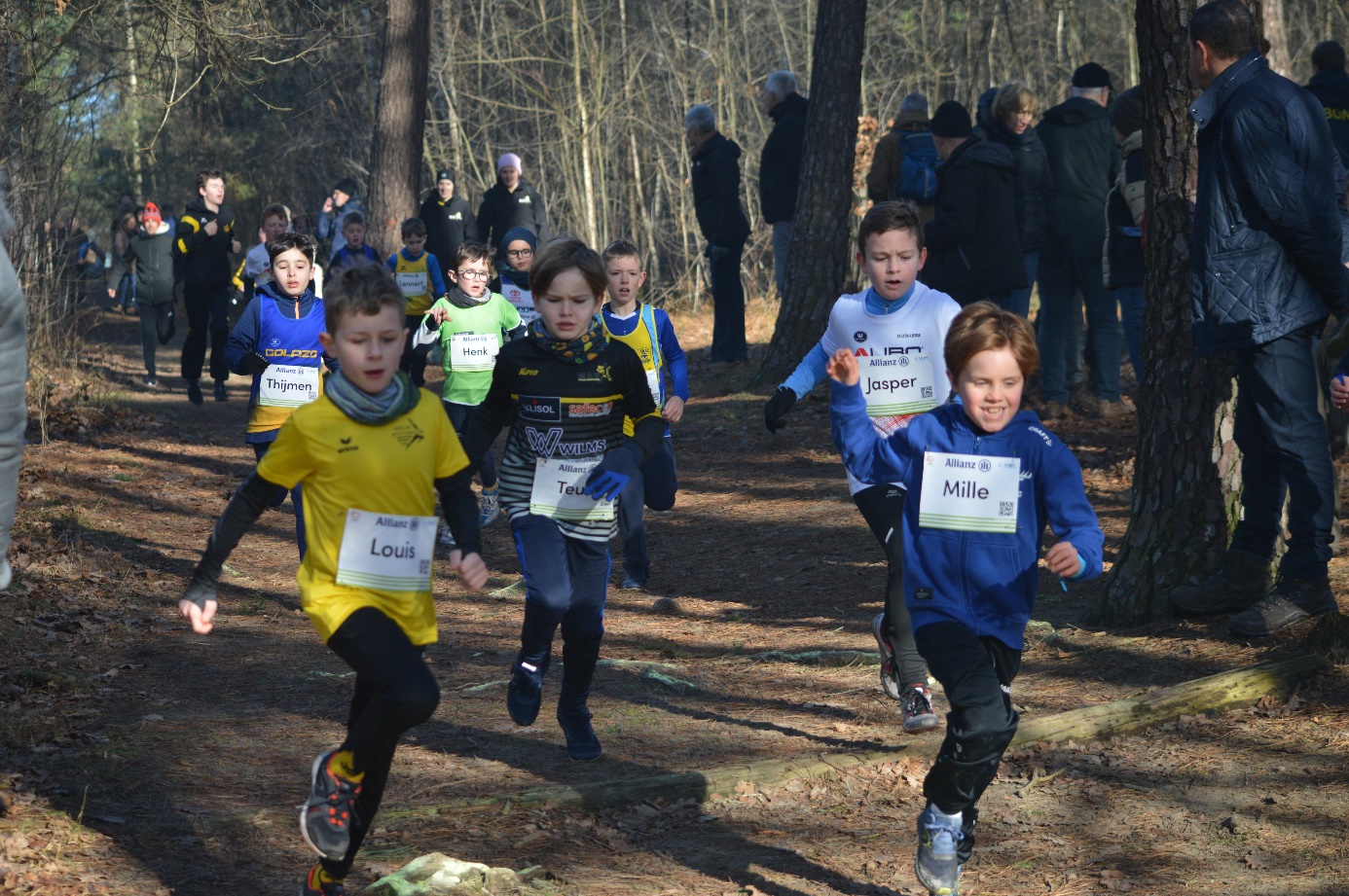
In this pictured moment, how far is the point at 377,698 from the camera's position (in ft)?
12.8

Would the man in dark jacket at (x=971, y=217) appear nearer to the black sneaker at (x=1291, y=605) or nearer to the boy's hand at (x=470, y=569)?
the black sneaker at (x=1291, y=605)

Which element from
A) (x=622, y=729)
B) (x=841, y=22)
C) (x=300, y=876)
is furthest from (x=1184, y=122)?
(x=841, y=22)

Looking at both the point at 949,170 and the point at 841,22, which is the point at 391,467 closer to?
the point at 949,170

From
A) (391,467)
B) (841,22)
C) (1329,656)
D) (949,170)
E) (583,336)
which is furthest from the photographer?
(841,22)

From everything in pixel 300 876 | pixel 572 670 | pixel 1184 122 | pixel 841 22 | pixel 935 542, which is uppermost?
pixel 841 22

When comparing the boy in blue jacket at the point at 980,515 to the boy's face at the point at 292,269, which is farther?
the boy's face at the point at 292,269

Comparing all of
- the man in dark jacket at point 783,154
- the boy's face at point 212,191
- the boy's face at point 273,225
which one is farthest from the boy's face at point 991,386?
the boy's face at point 212,191

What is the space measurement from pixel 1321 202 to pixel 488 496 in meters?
6.36

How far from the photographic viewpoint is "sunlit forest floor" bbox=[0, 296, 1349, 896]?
4.41m

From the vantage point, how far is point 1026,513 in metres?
4.10

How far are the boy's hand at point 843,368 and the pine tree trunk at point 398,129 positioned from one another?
1585cm

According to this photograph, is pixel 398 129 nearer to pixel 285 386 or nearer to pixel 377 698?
pixel 285 386

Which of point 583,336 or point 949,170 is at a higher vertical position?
point 949,170

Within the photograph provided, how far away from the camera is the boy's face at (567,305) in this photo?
510cm
